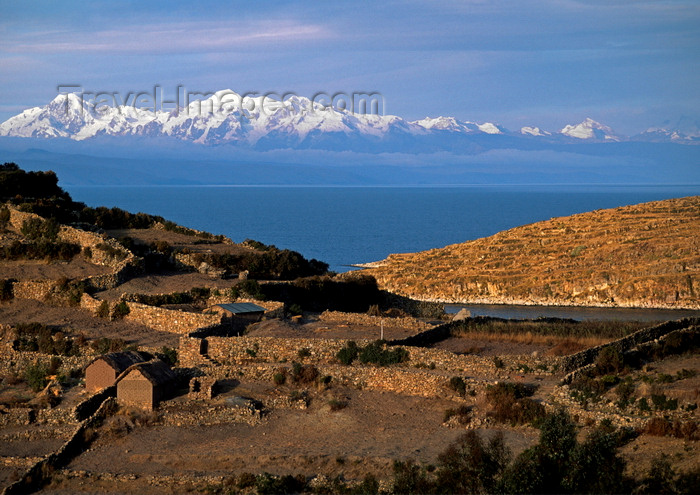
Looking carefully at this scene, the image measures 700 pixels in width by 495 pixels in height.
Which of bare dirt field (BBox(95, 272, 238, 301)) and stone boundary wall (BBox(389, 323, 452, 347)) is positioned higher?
bare dirt field (BBox(95, 272, 238, 301))

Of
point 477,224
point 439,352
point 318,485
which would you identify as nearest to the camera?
point 318,485

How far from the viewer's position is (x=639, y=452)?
17125 millimetres

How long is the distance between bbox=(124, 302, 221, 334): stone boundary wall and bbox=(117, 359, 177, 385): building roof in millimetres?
4114

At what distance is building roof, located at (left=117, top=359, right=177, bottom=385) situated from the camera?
21816 millimetres

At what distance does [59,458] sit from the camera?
757 inches

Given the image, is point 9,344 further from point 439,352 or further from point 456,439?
point 456,439

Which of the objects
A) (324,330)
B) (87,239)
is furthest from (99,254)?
(324,330)

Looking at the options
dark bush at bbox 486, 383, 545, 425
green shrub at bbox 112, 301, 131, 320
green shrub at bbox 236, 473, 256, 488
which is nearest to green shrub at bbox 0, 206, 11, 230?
green shrub at bbox 112, 301, 131, 320

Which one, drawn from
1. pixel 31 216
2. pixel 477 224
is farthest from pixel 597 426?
pixel 477 224

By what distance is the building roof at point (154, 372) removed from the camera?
2182 cm

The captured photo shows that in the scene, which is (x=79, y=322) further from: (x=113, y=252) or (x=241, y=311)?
(x=113, y=252)

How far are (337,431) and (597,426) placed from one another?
5.75m

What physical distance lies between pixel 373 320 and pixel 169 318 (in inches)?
265

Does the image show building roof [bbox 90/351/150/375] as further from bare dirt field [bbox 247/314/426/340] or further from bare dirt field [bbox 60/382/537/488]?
bare dirt field [bbox 247/314/426/340]
